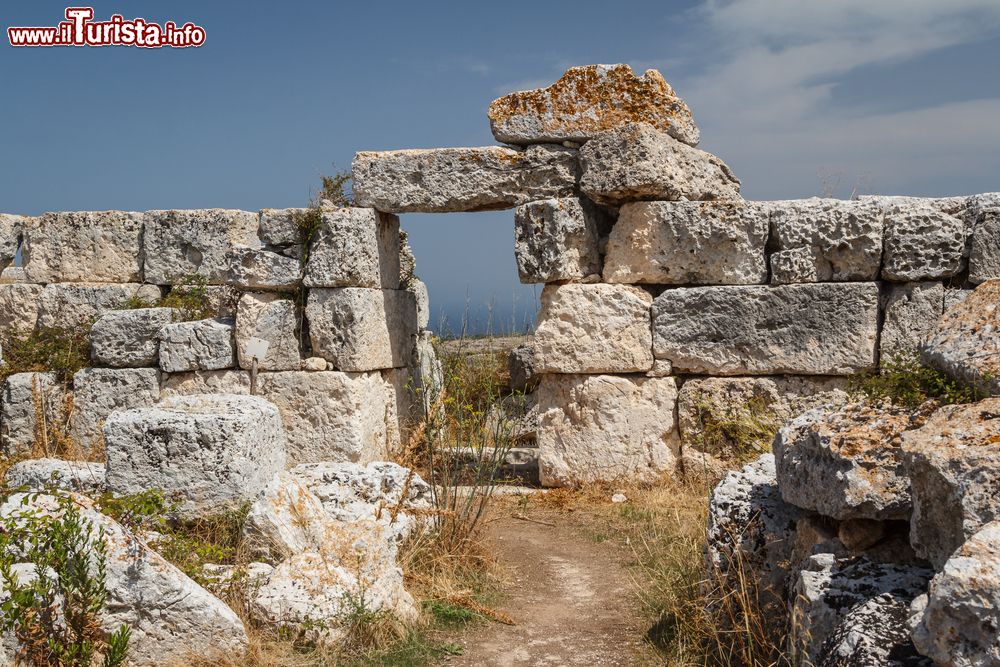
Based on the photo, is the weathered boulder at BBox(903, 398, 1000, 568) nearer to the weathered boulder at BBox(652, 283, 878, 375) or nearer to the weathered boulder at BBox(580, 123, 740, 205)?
the weathered boulder at BBox(652, 283, 878, 375)

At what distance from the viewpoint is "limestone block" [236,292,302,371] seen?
7.98 metres

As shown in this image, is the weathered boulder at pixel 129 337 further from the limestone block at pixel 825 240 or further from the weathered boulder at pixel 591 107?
the limestone block at pixel 825 240

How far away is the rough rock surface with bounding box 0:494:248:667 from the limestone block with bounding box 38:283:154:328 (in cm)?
505

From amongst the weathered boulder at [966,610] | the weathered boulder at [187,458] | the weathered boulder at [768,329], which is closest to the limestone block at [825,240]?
the weathered boulder at [768,329]

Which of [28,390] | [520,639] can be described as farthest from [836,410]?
[28,390]

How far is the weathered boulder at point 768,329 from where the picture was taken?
696 centimetres

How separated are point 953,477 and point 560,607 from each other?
260 cm

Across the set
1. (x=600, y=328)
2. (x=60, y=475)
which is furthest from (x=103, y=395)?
(x=600, y=328)

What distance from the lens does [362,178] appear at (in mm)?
7965

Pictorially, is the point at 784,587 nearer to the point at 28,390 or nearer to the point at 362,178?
the point at 362,178

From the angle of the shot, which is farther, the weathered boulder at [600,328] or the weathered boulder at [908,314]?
the weathered boulder at [600,328]

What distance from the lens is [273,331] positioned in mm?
7996

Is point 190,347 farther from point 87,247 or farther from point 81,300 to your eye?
point 87,247

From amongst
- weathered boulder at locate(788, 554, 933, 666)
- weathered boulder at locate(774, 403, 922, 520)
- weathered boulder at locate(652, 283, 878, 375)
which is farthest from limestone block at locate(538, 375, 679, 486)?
weathered boulder at locate(788, 554, 933, 666)
